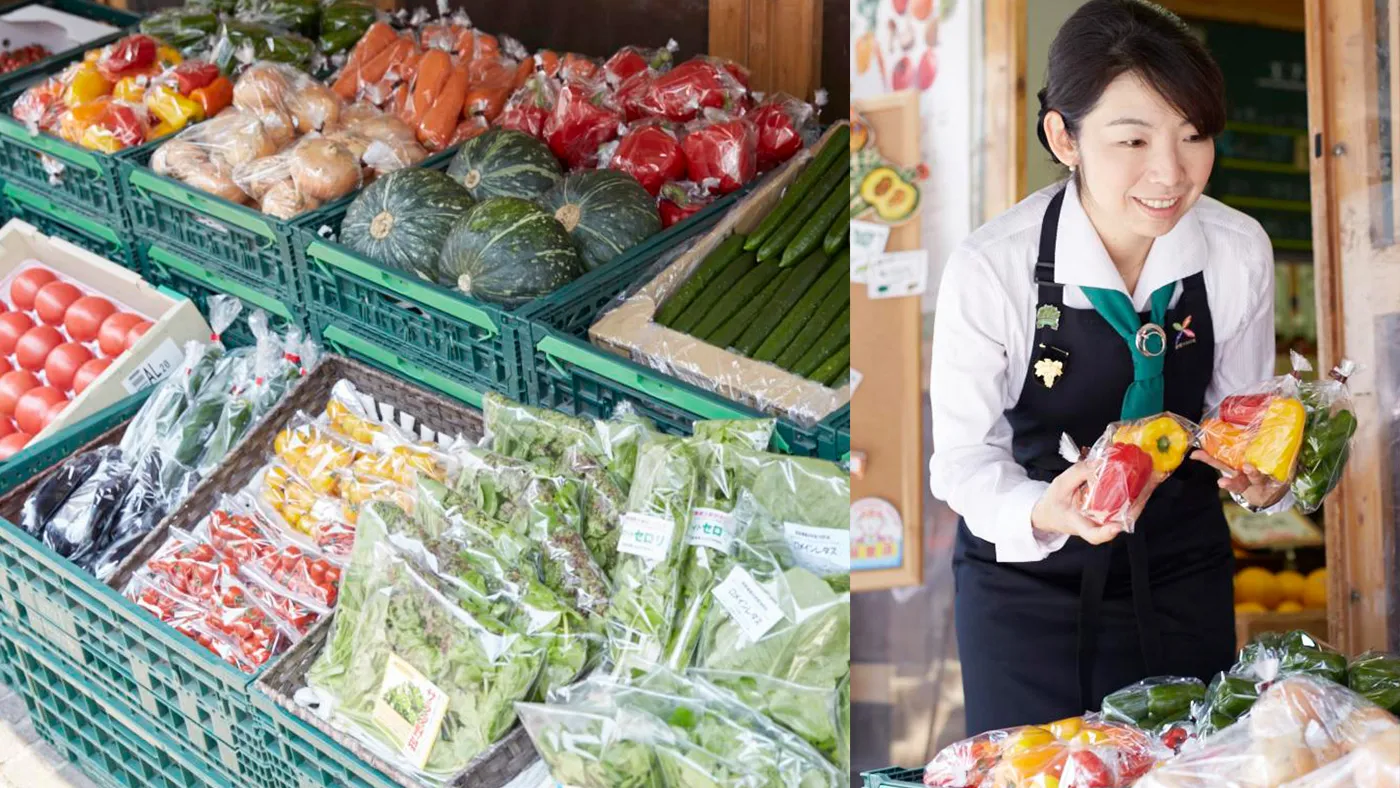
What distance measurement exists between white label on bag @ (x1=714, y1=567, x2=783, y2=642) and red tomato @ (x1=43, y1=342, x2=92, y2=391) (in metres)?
2.35

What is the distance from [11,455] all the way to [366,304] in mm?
1010

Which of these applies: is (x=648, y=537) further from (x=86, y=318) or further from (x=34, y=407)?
(x=86, y=318)

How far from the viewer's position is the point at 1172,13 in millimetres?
1487

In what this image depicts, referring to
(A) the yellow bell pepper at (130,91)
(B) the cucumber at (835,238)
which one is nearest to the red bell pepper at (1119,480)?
(B) the cucumber at (835,238)

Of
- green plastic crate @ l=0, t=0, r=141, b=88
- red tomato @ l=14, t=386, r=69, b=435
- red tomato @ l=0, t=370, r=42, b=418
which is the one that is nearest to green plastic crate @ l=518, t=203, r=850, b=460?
red tomato @ l=14, t=386, r=69, b=435

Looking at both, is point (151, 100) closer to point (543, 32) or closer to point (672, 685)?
point (543, 32)

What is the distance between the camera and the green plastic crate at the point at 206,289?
374 cm

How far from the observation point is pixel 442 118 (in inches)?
159

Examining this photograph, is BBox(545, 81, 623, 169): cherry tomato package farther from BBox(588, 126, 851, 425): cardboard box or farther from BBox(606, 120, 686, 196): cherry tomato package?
BBox(588, 126, 851, 425): cardboard box

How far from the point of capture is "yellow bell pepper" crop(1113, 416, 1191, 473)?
1.54m

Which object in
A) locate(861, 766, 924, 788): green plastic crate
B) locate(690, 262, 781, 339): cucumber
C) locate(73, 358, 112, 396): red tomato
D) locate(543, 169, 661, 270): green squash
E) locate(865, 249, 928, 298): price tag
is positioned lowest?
locate(73, 358, 112, 396): red tomato

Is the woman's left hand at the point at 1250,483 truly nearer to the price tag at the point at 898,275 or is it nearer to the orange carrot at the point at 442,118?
the price tag at the point at 898,275

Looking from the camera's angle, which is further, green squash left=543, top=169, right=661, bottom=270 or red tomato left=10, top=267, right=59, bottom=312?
red tomato left=10, top=267, right=59, bottom=312

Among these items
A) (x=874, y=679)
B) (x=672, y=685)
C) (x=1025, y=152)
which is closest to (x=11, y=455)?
(x=672, y=685)
